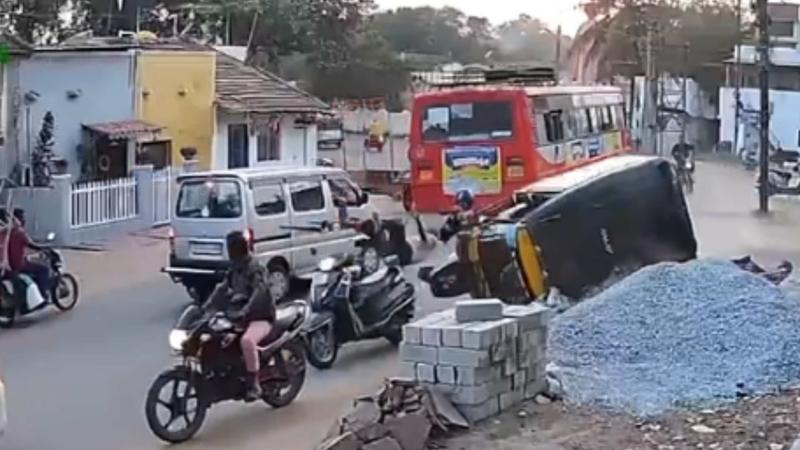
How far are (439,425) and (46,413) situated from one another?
4165 millimetres

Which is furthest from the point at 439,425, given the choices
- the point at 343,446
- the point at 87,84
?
the point at 87,84

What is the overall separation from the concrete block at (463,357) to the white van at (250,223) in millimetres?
8144

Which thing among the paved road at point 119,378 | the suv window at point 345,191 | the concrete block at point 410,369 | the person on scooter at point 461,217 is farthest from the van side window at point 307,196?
the concrete block at point 410,369

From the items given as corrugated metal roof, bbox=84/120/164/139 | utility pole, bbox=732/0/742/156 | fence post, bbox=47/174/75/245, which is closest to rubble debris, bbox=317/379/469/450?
fence post, bbox=47/174/75/245

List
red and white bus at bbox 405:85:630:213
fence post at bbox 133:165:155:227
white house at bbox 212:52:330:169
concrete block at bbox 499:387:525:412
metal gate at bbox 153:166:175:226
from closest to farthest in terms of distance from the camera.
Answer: concrete block at bbox 499:387:525:412 < red and white bus at bbox 405:85:630:213 < fence post at bbox 133:165:155:227 < metal gate at bbox 153:166:175:226 < white house at bbox 212:52:330:169

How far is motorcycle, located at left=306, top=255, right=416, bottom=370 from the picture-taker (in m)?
12.7

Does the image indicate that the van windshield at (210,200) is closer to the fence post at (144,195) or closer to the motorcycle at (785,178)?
the fence post at (144,195)

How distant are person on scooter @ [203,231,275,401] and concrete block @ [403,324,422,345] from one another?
6.61 feet

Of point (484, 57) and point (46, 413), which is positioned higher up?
point (484, 57)

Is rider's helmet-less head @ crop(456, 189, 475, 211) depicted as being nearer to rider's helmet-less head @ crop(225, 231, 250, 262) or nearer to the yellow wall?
the yellow wall

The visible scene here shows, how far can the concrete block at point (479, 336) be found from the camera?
827 cm

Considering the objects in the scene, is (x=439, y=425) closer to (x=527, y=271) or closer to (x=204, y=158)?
(x=527, y=271)

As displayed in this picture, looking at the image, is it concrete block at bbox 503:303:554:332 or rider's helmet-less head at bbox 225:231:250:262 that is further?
rider's helmet-less head at bbox 225:231:250:262

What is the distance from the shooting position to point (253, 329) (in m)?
10.2
